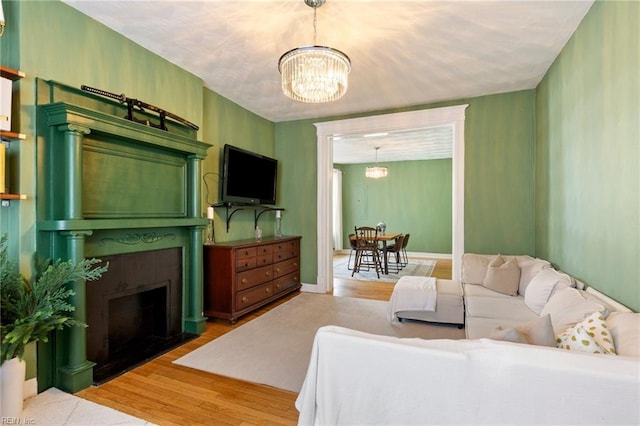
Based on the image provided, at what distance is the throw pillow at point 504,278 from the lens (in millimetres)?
3145

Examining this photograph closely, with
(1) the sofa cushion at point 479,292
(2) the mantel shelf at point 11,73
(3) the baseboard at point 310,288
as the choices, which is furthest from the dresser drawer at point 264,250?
(2) the mantel shelf at point 11,73

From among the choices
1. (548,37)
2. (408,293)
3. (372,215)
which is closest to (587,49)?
(548,37)

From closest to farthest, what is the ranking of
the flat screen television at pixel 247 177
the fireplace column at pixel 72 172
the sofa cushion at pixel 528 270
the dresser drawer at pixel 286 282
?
the fireplace column at pixel 72 172
the sofa cushion at pixel 528 270
the flat screen television at pixel 247 177
the dresser drawer at pixel 286 282

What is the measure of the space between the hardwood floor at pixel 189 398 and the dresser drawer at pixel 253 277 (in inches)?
44.9

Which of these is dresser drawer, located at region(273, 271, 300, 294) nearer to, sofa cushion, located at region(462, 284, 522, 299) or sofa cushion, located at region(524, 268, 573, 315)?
sofa cushion, located at region(462, 284, 522, 299)

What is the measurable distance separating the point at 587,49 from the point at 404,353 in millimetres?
2706

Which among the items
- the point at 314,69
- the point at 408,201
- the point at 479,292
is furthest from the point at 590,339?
the point at 408,201

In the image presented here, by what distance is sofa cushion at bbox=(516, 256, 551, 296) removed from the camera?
3.01m

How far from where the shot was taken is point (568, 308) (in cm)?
196

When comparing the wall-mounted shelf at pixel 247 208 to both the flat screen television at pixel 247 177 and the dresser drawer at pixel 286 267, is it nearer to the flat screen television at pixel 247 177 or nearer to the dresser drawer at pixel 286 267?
the flat screen television at pixel 247 177

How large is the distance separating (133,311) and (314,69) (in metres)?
2.61

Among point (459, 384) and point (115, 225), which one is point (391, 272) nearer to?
point (115, 225)

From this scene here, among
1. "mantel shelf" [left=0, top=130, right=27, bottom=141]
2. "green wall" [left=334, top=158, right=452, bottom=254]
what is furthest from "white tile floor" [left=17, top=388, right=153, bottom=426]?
"green wall" [left=334, top=158, right=452, bottom=254]

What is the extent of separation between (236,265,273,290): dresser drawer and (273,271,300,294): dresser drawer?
19cm
